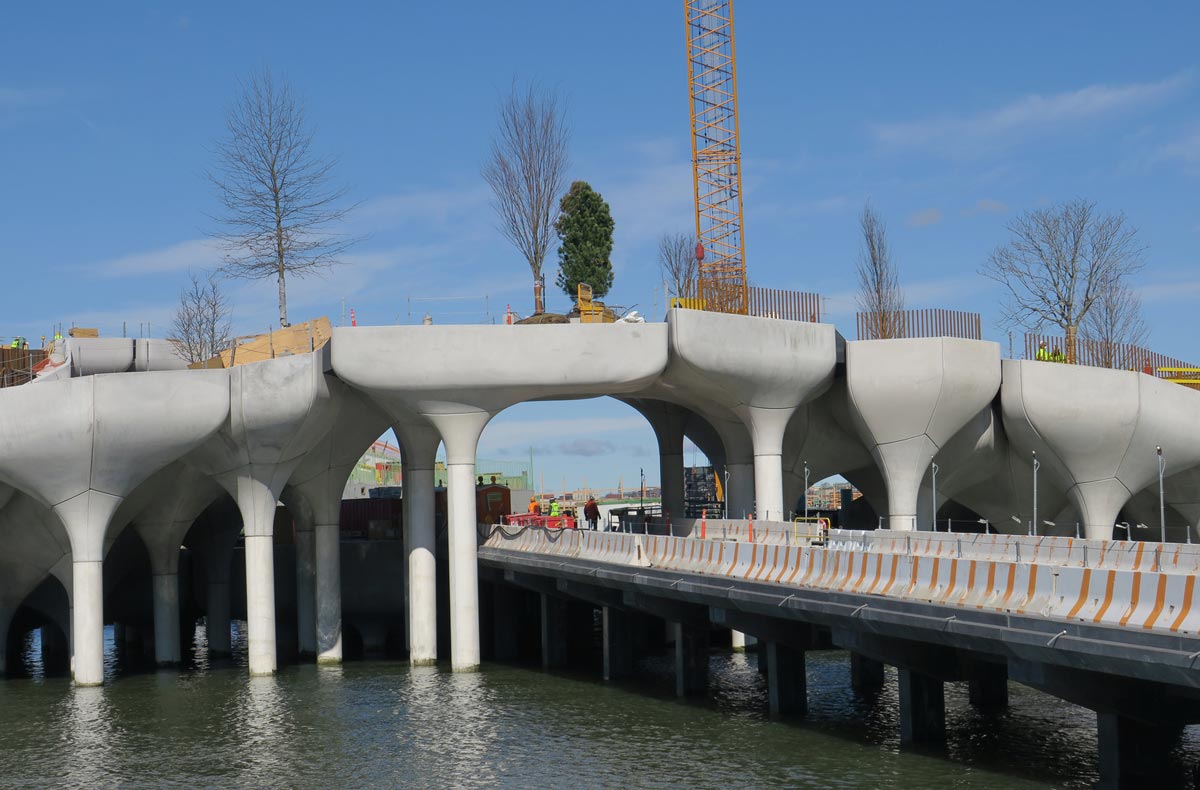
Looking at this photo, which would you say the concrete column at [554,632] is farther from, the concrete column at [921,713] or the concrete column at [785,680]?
the concrete column at [921,713]

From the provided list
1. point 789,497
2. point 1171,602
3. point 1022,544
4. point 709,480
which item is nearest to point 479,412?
point 789,497

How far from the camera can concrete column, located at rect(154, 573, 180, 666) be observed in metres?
51.3

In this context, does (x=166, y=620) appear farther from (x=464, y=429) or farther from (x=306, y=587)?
(x=464, y=429)

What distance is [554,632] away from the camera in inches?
1890

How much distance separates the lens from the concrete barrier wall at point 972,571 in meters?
19.5

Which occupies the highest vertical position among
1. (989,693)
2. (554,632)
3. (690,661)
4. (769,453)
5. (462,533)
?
(769,453)

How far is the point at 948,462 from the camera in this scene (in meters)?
53.0

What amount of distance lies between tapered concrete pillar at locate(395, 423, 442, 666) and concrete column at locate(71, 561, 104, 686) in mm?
10324

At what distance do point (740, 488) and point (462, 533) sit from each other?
13.3 m

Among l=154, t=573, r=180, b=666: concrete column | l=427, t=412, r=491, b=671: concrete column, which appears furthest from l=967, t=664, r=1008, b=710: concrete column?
l=154, t=573, r=180, b=666: concrete column

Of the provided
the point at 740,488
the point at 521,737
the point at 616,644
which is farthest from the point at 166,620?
the point at 521,737

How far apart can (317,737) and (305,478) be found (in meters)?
19.1

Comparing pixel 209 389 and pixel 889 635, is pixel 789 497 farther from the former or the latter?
pixel 889 635

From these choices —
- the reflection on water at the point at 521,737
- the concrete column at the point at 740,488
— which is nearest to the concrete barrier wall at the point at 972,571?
the reflection on water at the point at 521,737
